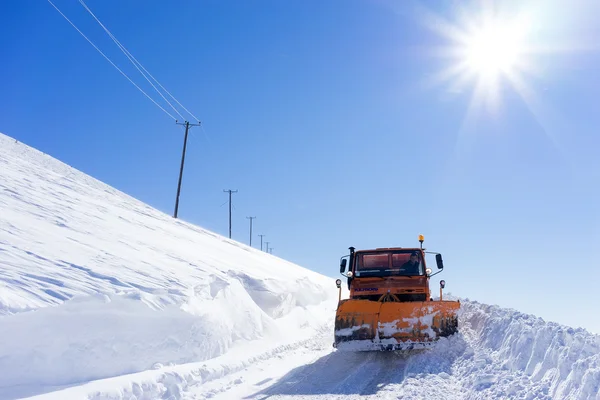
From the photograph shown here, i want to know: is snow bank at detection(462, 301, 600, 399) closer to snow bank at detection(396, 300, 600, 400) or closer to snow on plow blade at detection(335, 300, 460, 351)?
snow bank at detection(396, 300, 600, 400)

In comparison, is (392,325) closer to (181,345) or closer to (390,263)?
(390,263)

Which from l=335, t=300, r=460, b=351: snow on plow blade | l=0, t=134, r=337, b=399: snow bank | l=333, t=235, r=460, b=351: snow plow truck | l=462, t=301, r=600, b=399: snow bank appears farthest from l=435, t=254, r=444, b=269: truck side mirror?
l=0, t=134, r=337, b=399: snow bank

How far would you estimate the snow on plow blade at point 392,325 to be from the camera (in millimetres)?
8688

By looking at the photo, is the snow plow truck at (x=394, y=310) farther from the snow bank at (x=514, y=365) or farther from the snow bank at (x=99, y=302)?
the snow bank at (x=99, y=302)

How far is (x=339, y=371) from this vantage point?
315 inches

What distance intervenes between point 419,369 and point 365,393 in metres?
1.60

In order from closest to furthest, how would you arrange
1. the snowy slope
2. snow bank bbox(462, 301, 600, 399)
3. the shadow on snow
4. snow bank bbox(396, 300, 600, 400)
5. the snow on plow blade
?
snow bank bbox(462, 301, 600, 399), snow bank bbox(396, 300, 600, 400), the snowy slope, the shadow on snow, the snow on plow blade

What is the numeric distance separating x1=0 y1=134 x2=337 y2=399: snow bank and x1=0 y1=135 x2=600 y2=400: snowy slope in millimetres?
23

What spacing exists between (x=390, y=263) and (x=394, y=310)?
1.71 meters

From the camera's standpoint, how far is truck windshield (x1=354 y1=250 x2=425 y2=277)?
33.8ft

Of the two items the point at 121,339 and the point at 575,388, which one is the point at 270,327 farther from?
the point at 575,388

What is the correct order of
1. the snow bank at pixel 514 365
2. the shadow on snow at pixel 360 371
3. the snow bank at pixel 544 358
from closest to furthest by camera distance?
the snow bank at pixel 544 358, the snow bank at pixel 514 365, the shadow on snow at pixel 360 371

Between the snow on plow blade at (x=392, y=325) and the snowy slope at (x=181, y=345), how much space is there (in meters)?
0.30

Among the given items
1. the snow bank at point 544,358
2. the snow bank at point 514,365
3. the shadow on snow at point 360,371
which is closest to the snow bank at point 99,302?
the shadow on snow at point 360,371
